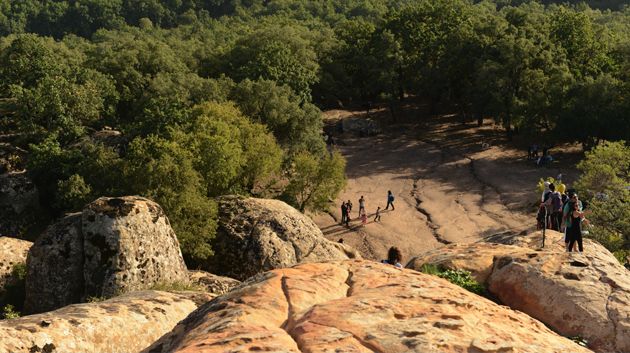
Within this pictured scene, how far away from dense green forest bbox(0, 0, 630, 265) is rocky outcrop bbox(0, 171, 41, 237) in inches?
41.5

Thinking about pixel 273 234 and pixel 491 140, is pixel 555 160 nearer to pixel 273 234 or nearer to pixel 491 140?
pixel 491 140

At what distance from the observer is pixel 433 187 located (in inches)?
2240

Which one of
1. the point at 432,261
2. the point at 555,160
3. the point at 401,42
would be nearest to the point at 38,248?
the point at 432,261

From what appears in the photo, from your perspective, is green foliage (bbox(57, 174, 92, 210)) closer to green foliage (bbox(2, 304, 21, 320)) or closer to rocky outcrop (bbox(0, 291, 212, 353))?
green foliage (bbox(2, 304, 21, 320))

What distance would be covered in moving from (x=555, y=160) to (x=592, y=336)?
4956 cm

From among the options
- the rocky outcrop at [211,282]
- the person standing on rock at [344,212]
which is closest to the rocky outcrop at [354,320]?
the rocky outcrop at [211,282]

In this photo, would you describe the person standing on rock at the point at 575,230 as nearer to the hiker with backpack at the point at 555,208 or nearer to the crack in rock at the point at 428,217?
the hiker with backpack at the point at 555,208

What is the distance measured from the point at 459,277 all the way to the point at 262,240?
1412cm

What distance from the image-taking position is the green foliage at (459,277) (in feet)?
55.9

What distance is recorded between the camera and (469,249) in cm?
2002

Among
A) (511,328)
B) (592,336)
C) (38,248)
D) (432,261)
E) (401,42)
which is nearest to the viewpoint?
(511,328)

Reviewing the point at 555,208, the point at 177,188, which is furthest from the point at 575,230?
the point at 177,188

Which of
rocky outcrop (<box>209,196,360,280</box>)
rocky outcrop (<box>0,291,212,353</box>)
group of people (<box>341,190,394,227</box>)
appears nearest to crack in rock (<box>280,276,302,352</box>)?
rocky outcrop (<box>0,291,212,353</box>)

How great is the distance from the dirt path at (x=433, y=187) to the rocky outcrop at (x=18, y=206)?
21.3 m
